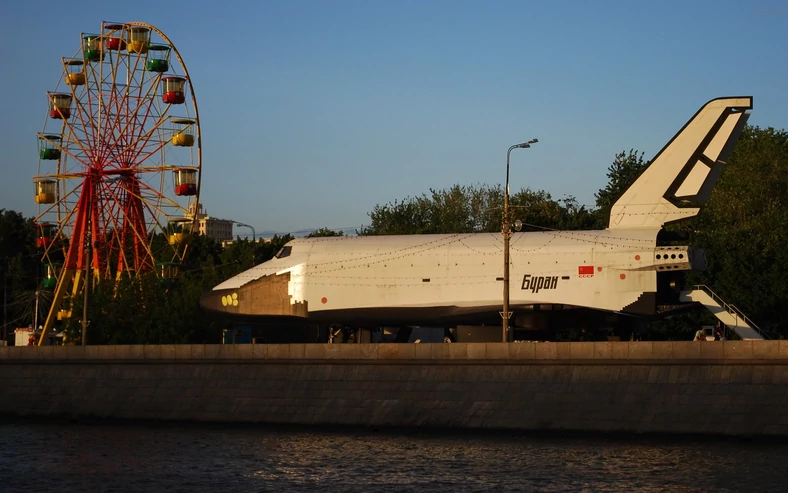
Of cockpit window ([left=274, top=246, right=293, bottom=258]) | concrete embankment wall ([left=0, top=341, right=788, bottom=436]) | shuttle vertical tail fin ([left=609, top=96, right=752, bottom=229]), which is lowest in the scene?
concrete embankment wall ([left=0, top=341, right=788, bottom=436])

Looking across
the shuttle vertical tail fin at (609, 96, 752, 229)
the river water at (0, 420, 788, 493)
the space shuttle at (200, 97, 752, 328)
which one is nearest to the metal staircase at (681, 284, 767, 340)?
the space shuttle at (200, 97, 752, 328)

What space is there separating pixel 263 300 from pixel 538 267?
40.5 feet

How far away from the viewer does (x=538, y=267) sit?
44.5 metres

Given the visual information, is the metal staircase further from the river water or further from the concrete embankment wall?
the river water

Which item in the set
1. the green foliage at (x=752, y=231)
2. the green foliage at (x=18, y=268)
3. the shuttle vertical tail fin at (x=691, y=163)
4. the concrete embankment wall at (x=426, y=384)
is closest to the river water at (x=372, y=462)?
the concrete embankment wall at (x=426, y=384)

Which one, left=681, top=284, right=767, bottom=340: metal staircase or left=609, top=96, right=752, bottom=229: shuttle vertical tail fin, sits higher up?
left=609, top=96, right=752, bottom=229: shuttle vertical tail fin

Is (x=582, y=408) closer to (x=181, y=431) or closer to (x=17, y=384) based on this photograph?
(x=181, y=431)

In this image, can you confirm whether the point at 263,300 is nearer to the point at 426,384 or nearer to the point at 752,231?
the point at 426,384

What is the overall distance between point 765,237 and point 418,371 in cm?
3795

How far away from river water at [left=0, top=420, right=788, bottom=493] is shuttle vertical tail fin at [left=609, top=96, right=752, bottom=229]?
35.8 ft

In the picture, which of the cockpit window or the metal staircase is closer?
the metal staircase

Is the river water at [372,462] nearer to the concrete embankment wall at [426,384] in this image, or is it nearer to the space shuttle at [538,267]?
the concrete embankment wall at [426,384]

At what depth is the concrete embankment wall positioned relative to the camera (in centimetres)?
3741

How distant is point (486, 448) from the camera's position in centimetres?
3703
